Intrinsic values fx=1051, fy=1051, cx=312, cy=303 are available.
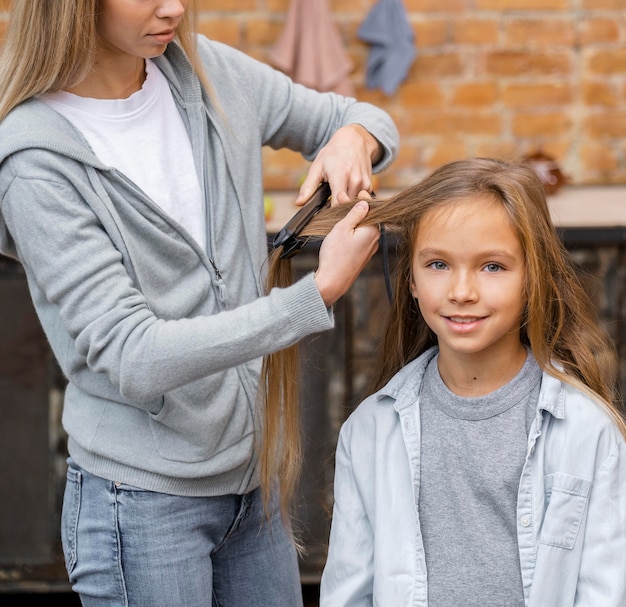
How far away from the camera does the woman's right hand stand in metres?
1.37

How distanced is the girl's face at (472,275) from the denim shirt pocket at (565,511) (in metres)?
0.23

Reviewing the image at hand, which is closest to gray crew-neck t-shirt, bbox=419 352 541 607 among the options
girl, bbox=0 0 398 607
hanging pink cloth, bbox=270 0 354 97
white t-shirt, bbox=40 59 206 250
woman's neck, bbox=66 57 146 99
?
girl, bbox=0 0 398 607

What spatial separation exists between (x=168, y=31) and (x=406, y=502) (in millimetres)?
765

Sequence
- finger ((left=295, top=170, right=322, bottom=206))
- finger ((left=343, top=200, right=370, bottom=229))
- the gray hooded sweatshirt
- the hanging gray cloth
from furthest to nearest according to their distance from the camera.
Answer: the hanging gray cloth
finger ((left=295, top=170, right=322, bottom=206))
finger ((left=343, top=200, right=370, bottom=229))
the gray hooded sweatshirt

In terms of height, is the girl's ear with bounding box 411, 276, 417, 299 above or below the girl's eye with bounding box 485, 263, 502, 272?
below

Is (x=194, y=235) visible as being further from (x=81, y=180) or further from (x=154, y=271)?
(x=81, y=180)

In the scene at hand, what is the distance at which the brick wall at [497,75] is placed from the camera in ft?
11.6

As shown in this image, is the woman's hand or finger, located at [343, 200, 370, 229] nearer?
finger, located at [343, 200, 370, 229]

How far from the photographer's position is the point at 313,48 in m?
3.50

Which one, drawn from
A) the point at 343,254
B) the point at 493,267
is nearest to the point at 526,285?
the point at 493,267

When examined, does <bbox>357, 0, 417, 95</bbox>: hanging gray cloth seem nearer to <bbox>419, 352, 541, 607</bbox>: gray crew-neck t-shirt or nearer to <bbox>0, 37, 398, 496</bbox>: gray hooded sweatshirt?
<bbox>0, 37, 398, 496</bbox>: gray hooded sweatshirt

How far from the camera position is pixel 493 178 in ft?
5.15

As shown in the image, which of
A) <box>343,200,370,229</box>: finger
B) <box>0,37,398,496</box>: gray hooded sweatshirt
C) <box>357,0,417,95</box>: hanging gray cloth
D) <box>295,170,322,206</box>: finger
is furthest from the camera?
<box>357,0,417,95</box>: hanging gray cloth

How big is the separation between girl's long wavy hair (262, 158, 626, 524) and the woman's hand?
5cm
